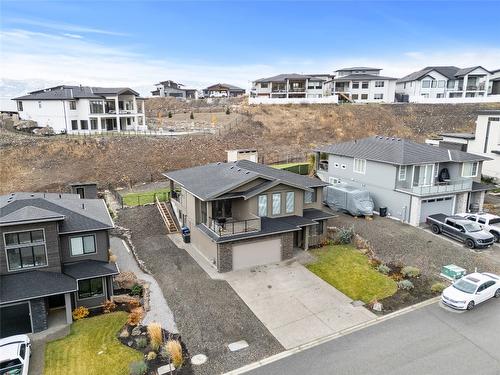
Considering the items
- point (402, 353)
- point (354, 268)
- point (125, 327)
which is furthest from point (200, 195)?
point (402, 353)

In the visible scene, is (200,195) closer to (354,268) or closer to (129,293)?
(129,293)

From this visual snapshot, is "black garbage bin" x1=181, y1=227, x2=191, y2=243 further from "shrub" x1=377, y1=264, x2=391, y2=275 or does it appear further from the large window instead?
"shrub" x1=377, y1=264, x2=391, y2=275

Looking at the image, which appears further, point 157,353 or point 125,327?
point 125,327

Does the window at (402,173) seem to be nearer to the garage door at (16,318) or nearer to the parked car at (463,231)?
the parked car at (463,231)

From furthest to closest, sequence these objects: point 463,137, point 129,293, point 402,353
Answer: point 463,137 → point 129,293 → point 402,353

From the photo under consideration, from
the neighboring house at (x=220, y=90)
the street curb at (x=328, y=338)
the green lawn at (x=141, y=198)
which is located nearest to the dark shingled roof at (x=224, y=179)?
the green lawn at (x=141, y=198)

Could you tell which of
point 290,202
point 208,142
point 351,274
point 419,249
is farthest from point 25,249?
point 208,142

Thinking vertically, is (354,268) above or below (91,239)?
below
